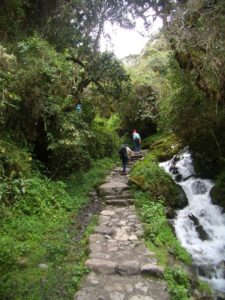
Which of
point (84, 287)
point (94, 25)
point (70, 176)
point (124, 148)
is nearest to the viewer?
point (84, 287)

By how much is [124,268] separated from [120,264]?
0.17 metres

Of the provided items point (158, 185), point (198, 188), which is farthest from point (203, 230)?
point (198, 188)

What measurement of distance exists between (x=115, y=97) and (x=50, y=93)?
513cm

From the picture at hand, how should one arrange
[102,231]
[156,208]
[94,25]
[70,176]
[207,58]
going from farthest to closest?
[94,25] → [70,176] → [156,208] → [102,231] → [207,58]

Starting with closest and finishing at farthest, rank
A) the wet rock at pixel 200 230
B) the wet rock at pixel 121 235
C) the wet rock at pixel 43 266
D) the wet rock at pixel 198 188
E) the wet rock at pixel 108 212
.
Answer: the wet rock at pixel 43 266, the wet rock at pixel 121 235, the wet rock at pixel 200 230, the wet rock at pixel 108 212, the wet rock at pixel 198 188

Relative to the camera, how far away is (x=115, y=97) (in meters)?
14.6

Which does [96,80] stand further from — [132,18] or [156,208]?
[156,208]

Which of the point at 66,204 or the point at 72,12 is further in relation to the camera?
the point at 72,12

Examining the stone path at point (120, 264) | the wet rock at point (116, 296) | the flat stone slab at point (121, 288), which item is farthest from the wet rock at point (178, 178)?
the wet rock at point (116, 296)

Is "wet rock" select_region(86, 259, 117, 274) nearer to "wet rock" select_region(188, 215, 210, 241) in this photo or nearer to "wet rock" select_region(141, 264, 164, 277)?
"wet rock" select_region(141, 264, 164, 277)

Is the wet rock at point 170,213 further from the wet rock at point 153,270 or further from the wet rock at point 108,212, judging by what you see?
the wet rock at point 153,270

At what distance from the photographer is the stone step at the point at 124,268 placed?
6.31m

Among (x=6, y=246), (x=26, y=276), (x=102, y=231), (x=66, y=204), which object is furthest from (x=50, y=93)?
(x=26, y=276)

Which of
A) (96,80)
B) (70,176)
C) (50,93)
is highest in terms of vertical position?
(96,80)
